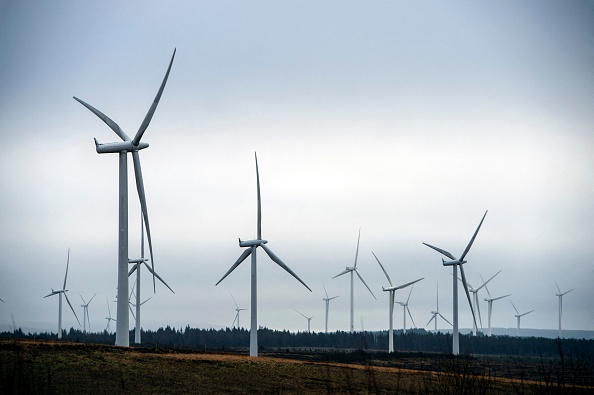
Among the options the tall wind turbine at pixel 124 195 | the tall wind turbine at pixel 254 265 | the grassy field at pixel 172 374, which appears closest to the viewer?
the grassy field at pixel 172 374

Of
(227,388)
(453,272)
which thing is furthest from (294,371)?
(453,272)

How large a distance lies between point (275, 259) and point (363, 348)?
76.1m

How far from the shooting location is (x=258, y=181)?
95.1m

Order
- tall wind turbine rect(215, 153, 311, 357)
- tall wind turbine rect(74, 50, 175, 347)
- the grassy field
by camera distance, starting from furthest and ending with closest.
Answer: tall wind turbine rect(215, 153, 311, 357)
tall wind turbine rect(74, 50, 175, 347)
the grassy field

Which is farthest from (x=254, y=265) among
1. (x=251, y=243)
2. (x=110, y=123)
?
(x=110, y=123)

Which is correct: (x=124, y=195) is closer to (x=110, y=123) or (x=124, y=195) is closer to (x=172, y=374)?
(x=110, y=123)

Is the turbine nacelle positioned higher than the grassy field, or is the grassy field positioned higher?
the turbine nacelle

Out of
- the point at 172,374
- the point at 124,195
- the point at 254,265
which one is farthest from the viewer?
the point at 254,265

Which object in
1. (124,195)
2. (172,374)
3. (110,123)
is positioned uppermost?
(110,123)

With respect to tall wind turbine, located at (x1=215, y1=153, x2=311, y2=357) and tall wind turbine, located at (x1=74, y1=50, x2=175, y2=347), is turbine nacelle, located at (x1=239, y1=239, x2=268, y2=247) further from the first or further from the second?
tall wind turbine, located at (x1=74, y1=50, x2=175, y2=347)

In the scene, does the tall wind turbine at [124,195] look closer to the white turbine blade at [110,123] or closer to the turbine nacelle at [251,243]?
the white turbine blade at [110,123]

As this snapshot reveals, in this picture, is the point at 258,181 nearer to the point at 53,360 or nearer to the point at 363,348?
the point at 53,360

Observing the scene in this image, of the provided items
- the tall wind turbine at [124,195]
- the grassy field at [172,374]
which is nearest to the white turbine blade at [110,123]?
the tall wind turbine at [124,195]

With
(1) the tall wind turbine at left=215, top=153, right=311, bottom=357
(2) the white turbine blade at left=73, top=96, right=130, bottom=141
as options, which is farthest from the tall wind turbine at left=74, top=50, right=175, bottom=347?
(1) the tall wind turbine at left=215, top=153, right=311, bottom=357
